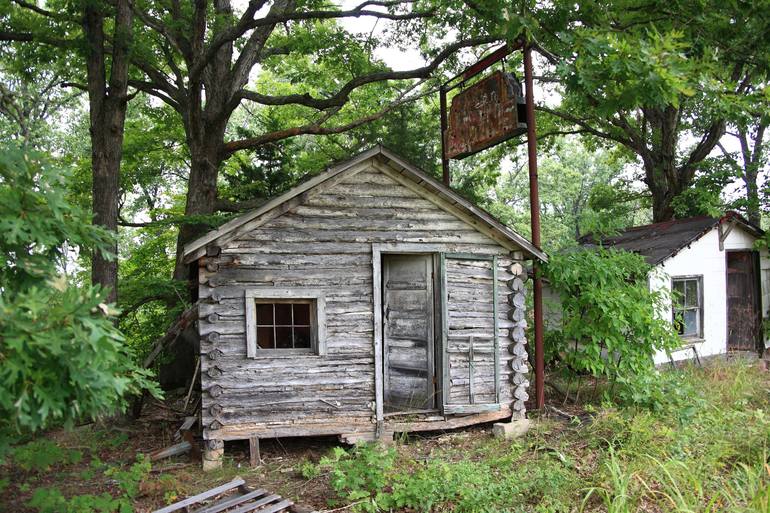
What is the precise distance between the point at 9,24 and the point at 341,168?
6.86 meters

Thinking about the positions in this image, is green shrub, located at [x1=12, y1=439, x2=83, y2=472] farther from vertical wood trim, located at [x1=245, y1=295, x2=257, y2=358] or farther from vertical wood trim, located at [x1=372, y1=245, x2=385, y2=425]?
vertical wood trim, located at [x1=372, y1=245, x2=385, y2=425]

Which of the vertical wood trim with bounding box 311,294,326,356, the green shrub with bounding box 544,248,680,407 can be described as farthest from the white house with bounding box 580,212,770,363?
the vertical wood trim with bounding box 311,294,326,356

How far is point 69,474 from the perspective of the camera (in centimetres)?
719

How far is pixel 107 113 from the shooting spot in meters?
9.09

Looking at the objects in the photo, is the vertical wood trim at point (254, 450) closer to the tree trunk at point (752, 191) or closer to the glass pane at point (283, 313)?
the glass pane at point (283, 313)

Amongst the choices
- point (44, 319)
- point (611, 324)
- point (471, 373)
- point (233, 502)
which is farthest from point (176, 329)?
point (611, 324)

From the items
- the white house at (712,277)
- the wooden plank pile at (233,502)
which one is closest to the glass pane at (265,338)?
the wooden plank pile at (233,502)

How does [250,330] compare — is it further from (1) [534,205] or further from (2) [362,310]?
(1) [534,205]

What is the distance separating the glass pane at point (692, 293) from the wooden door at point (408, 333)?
770 centimetres

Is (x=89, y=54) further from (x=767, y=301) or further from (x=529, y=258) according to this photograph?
(x=767, y=301)

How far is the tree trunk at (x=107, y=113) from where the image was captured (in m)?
8.94

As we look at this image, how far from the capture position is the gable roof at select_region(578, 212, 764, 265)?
12117mm

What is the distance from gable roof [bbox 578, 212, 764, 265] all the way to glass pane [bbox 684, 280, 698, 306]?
1090 millimetres

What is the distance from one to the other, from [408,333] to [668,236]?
7.89 meters
